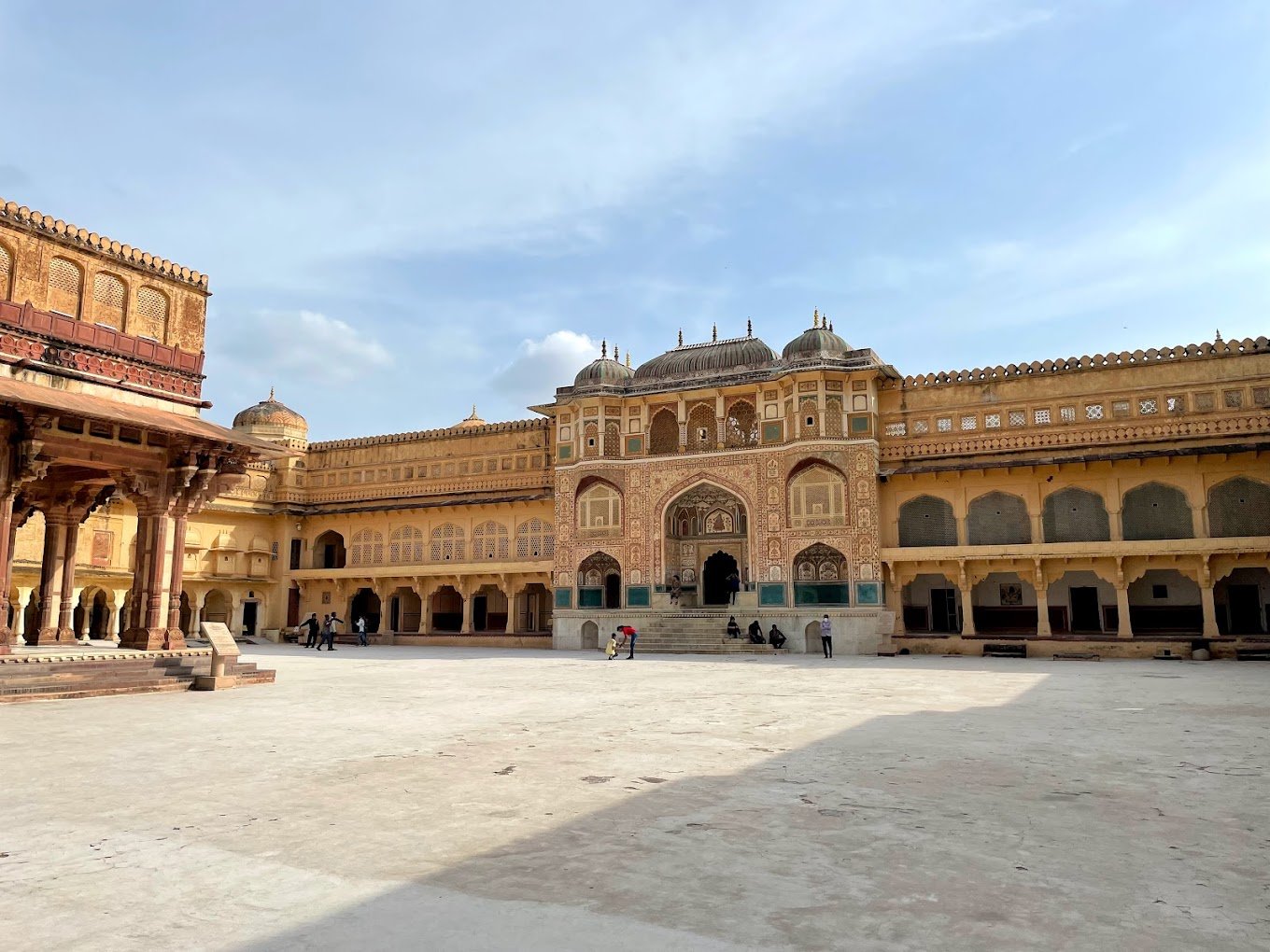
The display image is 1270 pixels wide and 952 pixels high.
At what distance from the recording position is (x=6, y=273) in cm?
1488

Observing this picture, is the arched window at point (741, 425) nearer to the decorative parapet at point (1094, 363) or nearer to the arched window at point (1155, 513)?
the decorative parapet at point (1094, 363)

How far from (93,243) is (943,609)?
24890mm

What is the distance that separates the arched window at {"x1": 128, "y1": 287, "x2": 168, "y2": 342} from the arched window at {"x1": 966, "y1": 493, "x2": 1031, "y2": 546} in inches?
867

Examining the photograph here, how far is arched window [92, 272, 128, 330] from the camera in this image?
52.9ft

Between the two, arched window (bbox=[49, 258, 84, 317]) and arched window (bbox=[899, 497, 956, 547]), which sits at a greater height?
arched window (bbox=[49, 258, 84, 317])

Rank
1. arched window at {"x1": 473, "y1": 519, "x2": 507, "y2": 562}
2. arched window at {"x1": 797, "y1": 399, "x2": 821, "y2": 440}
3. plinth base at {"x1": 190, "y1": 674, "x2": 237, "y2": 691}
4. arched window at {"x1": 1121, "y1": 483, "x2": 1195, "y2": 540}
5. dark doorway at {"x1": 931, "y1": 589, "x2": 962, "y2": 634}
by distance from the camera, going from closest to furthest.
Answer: plinth base at {"x1": 190, "y1": 674, "x2": 237, "y2": 691} < arched window at {"x1": 1121, "y1": 483, "x2": 1195, "y2": 540} < arched window at {"x1": 797, "y1": 399, "x2": 821, "y2": 440} < dark doorway at {"x1": 931, "y1": 589, "x2": 962, "y2": 634} < arched window at {"x1": 473, "y1": 519, "x2": 507, "y2": 562}

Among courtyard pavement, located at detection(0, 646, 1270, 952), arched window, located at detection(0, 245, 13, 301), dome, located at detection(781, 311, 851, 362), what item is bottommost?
courtyard pavement, located at detection(0, 646, 1270, 952)

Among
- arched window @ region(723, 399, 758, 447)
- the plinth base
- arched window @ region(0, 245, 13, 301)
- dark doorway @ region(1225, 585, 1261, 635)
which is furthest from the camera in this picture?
arched window @ region(723, 399, 758, 447)

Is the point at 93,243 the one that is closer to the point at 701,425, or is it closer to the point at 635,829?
the point at 635,829

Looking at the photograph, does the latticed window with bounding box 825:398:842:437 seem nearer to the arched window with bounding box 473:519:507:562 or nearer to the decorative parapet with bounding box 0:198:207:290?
the arched window with bounding box 473:519:507:562

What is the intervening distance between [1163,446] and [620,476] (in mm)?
16209

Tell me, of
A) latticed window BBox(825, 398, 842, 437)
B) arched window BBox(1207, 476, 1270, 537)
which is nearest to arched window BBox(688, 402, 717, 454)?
latticed window BBox(825, 398, 842, 437)

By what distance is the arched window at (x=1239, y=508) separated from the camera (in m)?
23.8

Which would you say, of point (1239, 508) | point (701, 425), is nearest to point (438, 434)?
point (701, 425)
